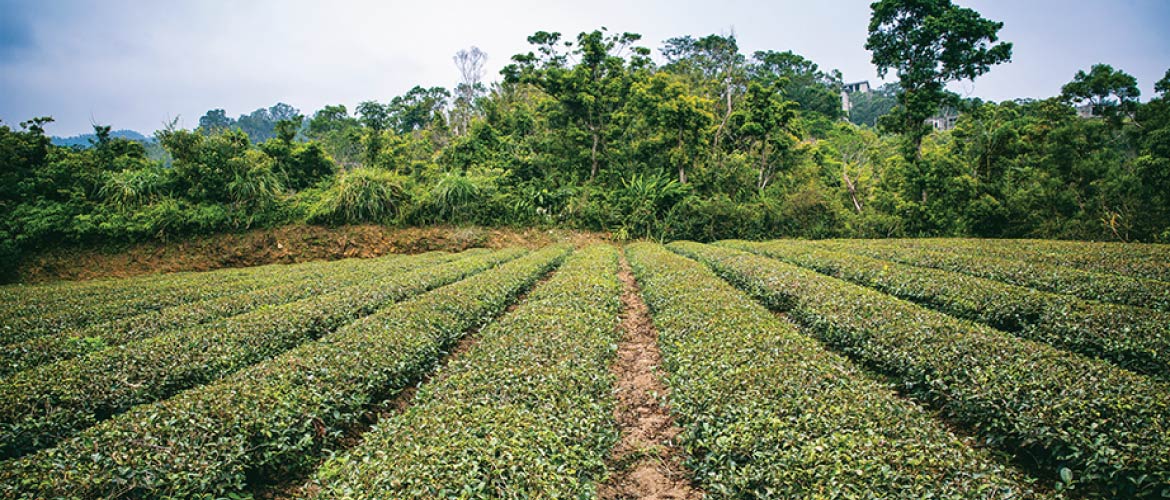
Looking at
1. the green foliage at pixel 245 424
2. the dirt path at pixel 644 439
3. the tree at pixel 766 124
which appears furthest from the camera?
the tree at pixel 766 124

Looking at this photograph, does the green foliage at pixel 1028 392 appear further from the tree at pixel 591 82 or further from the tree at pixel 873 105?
the tree at pixel 873 105

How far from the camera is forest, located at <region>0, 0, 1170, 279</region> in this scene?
17094mm

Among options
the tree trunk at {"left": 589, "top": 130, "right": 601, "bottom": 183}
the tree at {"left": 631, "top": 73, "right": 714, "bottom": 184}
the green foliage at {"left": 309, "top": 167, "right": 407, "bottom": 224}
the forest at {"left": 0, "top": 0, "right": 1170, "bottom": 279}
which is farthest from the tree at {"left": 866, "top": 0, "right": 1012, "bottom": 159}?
the green foliage at {"left": 309, "top": 167, "right": 407, "bottom": 224}

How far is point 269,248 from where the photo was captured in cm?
1836

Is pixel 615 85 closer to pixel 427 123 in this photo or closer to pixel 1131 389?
pixel 1131 389

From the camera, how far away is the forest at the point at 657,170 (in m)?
17.1

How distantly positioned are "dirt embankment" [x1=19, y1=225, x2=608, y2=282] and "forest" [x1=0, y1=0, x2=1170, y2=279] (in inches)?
22.1

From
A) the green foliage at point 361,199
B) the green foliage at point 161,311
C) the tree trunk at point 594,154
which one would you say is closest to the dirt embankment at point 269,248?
the green foliage at point 361,199

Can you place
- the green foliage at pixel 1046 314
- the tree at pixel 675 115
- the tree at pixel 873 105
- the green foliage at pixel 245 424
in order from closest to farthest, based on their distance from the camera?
the green foliage at pixel 245 424 → the green foliage at pixel 1046 314 → the tree at pixel 675 115 → the tree at pixel 873 105

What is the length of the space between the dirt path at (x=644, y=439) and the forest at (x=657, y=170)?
51.6 ft

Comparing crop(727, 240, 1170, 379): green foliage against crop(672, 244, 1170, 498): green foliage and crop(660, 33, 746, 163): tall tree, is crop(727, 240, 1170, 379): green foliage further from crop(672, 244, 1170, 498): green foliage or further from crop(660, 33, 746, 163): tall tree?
crop(660, 33, 746, 163): tall tree

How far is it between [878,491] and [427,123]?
1912 inches

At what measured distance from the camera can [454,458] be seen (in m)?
3.28

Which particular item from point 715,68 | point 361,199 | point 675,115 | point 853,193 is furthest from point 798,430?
point 715,68
